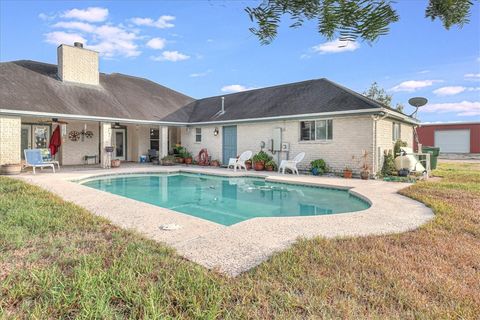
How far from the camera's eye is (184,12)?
7.11 ft

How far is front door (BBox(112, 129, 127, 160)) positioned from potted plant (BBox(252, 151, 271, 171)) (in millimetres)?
10906

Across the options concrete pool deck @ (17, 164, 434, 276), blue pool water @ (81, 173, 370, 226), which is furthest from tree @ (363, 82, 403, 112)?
concrete pool deck @ (17, 164, 434, 276)

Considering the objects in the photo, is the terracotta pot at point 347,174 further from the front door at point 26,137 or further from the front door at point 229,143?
the front door at point 26,137

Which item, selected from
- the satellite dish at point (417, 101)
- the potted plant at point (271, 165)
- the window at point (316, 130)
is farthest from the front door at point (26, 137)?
the satellite dish at point (417, 101)

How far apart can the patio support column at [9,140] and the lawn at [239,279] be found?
33.3ft

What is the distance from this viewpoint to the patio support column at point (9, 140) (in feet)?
40.1

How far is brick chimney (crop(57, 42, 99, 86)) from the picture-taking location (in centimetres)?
1680

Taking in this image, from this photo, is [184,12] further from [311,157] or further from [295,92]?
[295,92]

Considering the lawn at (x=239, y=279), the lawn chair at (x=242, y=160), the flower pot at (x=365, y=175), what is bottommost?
the lawn at (x=239, y=279)

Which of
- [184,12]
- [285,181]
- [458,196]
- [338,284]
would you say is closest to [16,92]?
[285,181]

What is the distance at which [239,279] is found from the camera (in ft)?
9.65

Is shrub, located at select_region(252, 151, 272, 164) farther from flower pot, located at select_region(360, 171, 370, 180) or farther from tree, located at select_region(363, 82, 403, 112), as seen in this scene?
tree, located at select_region(363, 82, 403, 112)

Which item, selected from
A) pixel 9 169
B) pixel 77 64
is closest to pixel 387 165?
pixel 9 169

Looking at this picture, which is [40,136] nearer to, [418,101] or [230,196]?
[230,196]
